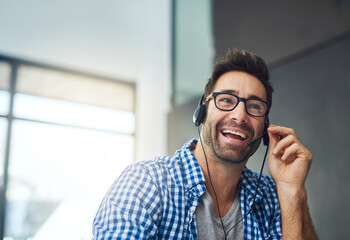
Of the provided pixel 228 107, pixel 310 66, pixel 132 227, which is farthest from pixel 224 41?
pixel 132 227

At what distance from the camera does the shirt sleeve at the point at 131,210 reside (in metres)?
0.96

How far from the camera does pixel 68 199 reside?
4.21 metres

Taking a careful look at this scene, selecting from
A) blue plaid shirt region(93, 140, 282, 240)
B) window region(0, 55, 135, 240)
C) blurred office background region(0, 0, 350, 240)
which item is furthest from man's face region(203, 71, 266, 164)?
window region(0, 55, 135, 240)

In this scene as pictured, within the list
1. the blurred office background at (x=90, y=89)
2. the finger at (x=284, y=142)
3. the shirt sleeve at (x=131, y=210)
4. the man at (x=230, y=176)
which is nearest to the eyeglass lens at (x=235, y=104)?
the man at (x=230, y=176)

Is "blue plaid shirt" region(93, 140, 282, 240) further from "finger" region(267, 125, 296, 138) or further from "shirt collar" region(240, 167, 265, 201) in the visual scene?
"finger" region(267, 125, 296, 138)

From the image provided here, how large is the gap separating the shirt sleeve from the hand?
1.54ft

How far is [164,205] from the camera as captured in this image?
108 cm

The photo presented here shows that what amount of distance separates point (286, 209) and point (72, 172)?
338cm

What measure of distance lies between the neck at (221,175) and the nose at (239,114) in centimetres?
14

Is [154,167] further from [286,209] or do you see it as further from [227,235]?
[286,209]

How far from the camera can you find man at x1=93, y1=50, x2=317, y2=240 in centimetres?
110

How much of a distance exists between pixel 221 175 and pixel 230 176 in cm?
3

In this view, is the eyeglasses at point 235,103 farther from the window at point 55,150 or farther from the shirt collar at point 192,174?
the window at point 55,150

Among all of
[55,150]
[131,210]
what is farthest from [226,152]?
[55,150]
